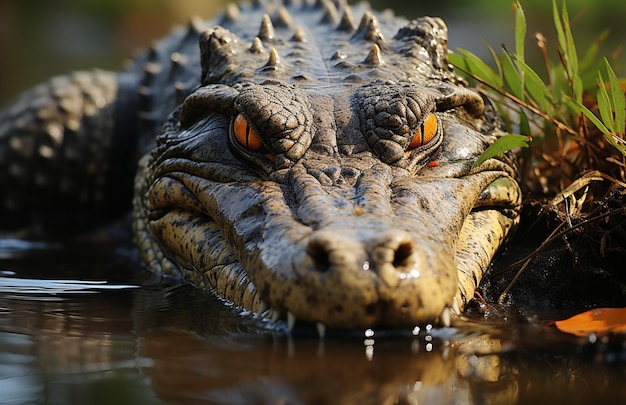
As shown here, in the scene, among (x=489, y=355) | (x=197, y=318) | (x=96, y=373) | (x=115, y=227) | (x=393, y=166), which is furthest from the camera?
(x=115, y=227)

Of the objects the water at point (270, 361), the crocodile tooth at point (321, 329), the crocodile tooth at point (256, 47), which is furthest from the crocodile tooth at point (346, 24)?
the crocodile tooth at point (321, 329)

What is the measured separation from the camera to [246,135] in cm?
362

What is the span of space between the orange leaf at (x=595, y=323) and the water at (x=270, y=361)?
63 millimetres

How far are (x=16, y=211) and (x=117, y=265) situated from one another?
61.0 inches

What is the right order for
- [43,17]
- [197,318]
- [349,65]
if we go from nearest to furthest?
[197,318] → [349,65] → [43,17]

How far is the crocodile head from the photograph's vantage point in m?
2.66

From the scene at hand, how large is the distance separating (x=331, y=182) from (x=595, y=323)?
3.33ft

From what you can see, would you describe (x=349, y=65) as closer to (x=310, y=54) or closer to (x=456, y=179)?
(x=310, y=54)

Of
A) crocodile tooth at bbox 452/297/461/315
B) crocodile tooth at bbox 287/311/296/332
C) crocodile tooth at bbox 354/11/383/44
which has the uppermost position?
crocodile tooth at bbox 354/11/383/44

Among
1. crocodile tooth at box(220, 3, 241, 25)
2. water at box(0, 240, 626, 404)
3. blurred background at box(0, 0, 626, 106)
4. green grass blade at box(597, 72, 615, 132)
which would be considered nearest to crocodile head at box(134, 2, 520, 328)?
water at box(0, 240, 626, 404)

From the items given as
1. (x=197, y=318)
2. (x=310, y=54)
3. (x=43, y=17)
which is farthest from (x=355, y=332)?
(x=43, y=17)

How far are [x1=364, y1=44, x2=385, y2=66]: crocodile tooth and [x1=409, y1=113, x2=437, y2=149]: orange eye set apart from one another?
→ 1.59ft

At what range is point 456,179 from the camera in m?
3.52

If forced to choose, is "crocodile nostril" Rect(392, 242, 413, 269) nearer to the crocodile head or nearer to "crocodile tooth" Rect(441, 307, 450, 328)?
the crocodile head
